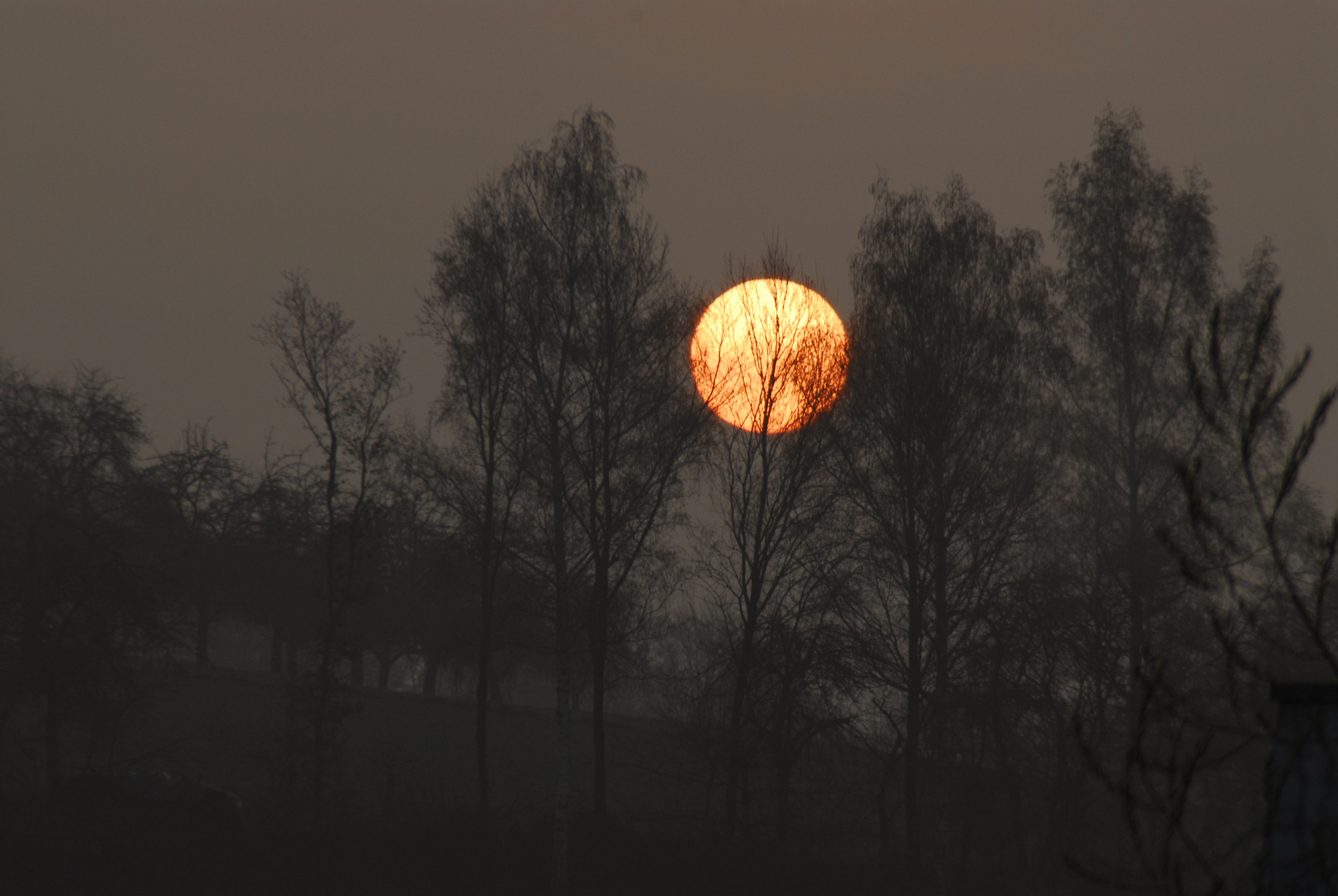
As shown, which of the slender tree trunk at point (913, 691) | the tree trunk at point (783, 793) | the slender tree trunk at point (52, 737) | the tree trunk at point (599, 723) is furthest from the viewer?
the tree trunk at point (783, 793)

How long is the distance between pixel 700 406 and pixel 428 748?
1483cm

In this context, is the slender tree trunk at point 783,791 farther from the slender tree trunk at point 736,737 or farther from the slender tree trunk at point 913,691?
the slender tree trunk at point 913,691

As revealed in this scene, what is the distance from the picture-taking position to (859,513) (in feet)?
68.6

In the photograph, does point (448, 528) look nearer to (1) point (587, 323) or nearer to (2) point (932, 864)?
(1) point (587, 323)

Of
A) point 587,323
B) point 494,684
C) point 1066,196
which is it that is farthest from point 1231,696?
point 494,684

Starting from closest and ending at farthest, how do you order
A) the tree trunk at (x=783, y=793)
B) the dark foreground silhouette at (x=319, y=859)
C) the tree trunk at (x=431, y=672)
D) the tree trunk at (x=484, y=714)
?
the dark foreground silhouette at (x=319, y=859), the tree trunk at (x=484, y=714), the tree trunk at (x=783, y=793), the tree trunk at (x=431, y=672)

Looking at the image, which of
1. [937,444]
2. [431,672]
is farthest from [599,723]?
[431,672]

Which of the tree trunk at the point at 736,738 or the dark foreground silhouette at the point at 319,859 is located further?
the tree trunk at the point at 736,738

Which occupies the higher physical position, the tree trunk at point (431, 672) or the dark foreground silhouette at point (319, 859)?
the tree trunk at point (431, 672)

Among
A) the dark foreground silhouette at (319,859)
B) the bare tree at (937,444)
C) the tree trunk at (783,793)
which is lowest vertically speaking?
the dark foreground silhouette at (319,859)

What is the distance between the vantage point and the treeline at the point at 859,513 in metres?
19.1

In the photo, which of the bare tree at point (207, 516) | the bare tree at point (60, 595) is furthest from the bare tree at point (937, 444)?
the bare tree at point (207, 516)

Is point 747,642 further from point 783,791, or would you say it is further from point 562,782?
point 562,782

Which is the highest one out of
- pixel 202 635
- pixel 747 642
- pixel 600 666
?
pixel 202 635
